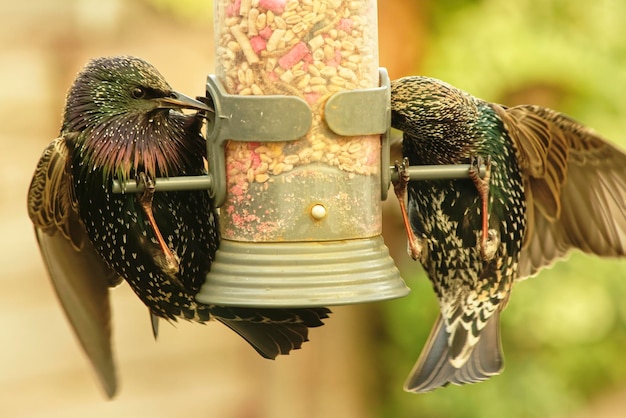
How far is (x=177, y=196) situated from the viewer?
2893 millimetres

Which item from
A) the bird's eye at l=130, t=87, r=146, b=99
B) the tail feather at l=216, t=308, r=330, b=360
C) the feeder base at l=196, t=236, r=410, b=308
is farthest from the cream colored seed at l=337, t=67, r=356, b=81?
the tail feather at l=216, t=308, r=330, b=360

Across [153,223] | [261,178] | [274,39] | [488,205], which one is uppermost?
[274,39]

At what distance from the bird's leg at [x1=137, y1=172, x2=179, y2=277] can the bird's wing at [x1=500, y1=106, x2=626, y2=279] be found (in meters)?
1.01

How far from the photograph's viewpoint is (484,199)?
117 inches

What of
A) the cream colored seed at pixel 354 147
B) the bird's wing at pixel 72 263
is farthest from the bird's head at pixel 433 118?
the bird's wing at pixel 72 263

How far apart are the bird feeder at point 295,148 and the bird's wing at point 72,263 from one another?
1.94ft

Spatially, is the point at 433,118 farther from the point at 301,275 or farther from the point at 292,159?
the point at 301,275

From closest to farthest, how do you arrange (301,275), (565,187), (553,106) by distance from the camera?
(301,275)
(565,187)
(553,106)

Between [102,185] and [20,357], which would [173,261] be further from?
[20,357]

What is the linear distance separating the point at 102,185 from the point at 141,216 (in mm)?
123

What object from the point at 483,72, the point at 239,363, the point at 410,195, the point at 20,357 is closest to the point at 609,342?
the point at 483,72

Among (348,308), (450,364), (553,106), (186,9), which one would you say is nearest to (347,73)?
(450,364)

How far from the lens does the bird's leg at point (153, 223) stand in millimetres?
2684

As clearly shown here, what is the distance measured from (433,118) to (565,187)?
0.58 metres
